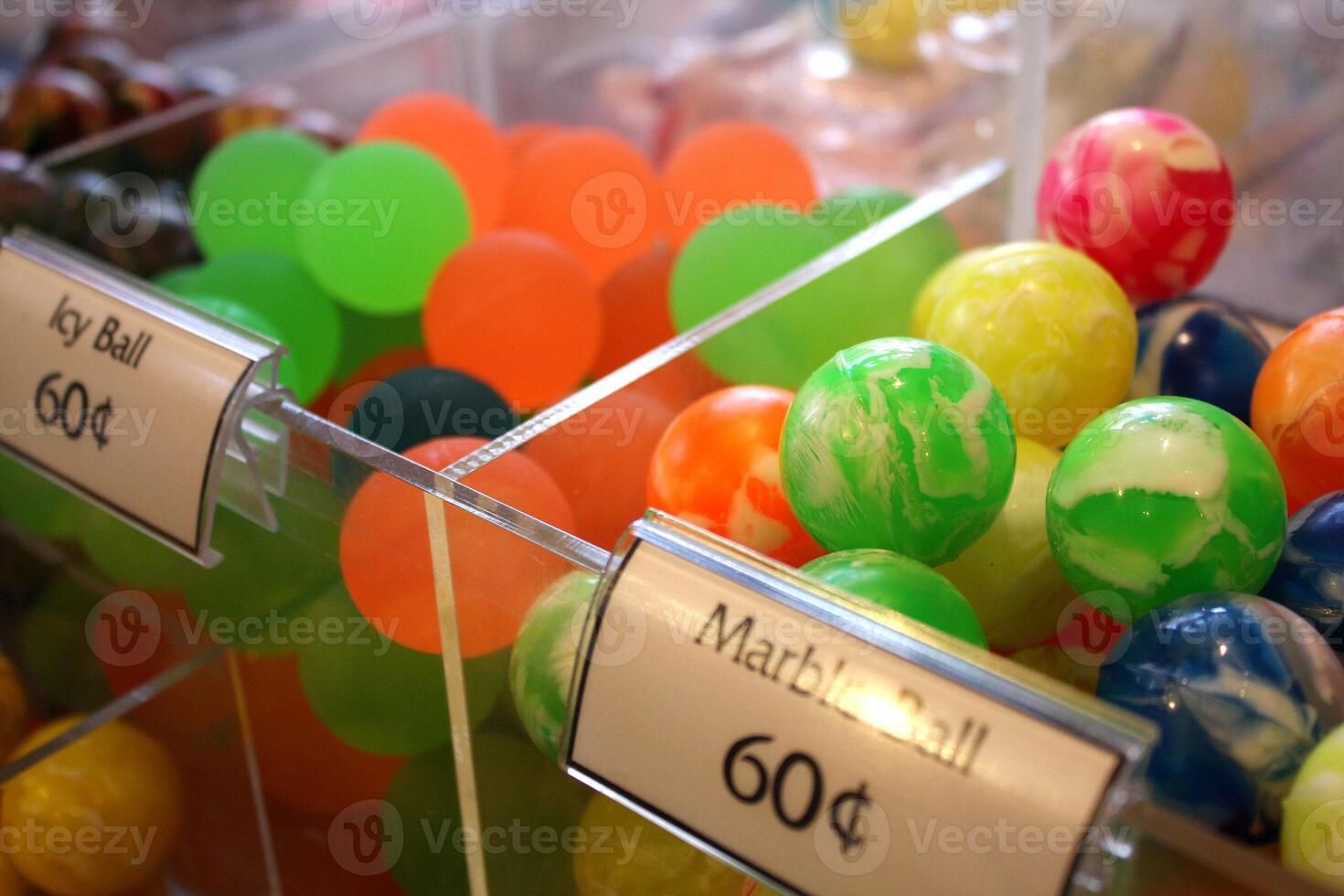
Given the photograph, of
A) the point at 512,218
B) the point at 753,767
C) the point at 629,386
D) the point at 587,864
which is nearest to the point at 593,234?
the point at 512,218

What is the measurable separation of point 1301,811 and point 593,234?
944 millimetres

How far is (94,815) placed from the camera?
0.98m

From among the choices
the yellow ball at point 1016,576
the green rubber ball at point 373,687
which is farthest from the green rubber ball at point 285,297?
the yellow ball at point 1016,576

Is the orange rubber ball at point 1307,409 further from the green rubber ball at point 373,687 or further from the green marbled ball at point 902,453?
the green rubber ball at point 373,687

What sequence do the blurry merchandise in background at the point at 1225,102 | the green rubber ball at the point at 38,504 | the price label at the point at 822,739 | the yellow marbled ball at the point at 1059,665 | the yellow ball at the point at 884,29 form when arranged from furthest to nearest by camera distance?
1. the yellow ball at the point at 884,29
2. the blurry merchandise in background at the point at 1225,102
3. the green rubber ball at the point at 38,504
4. the yellow marbled ball at the point at 1059,665
5. the price label at the point at 822,739

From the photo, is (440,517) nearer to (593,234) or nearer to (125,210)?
(593,234)

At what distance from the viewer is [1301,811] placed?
606 mm

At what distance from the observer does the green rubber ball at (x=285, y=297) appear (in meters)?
1.21

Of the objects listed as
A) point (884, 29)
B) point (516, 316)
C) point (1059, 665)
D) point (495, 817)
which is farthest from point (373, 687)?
point (884, 29)

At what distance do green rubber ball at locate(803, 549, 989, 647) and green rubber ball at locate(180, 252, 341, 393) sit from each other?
692 mm

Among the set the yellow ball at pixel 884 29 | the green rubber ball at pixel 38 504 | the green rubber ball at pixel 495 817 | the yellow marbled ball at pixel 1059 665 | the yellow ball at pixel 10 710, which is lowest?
the yellow ball at pixel 10 710

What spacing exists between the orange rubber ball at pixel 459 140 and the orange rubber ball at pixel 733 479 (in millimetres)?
680

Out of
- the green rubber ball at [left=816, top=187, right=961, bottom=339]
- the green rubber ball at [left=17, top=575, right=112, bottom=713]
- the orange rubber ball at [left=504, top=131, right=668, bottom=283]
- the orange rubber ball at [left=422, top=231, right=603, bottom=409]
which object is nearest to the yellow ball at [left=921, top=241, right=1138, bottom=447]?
the green rubber ball at [left=816, top=187, right=961, bottom=339]

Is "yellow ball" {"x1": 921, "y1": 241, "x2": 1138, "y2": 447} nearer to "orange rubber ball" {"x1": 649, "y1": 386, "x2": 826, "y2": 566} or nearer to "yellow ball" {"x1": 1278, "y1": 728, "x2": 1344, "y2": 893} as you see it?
"orange rubber ball" {"x1": 649, "y1": 386, "x2": 826, "y2": 566}
